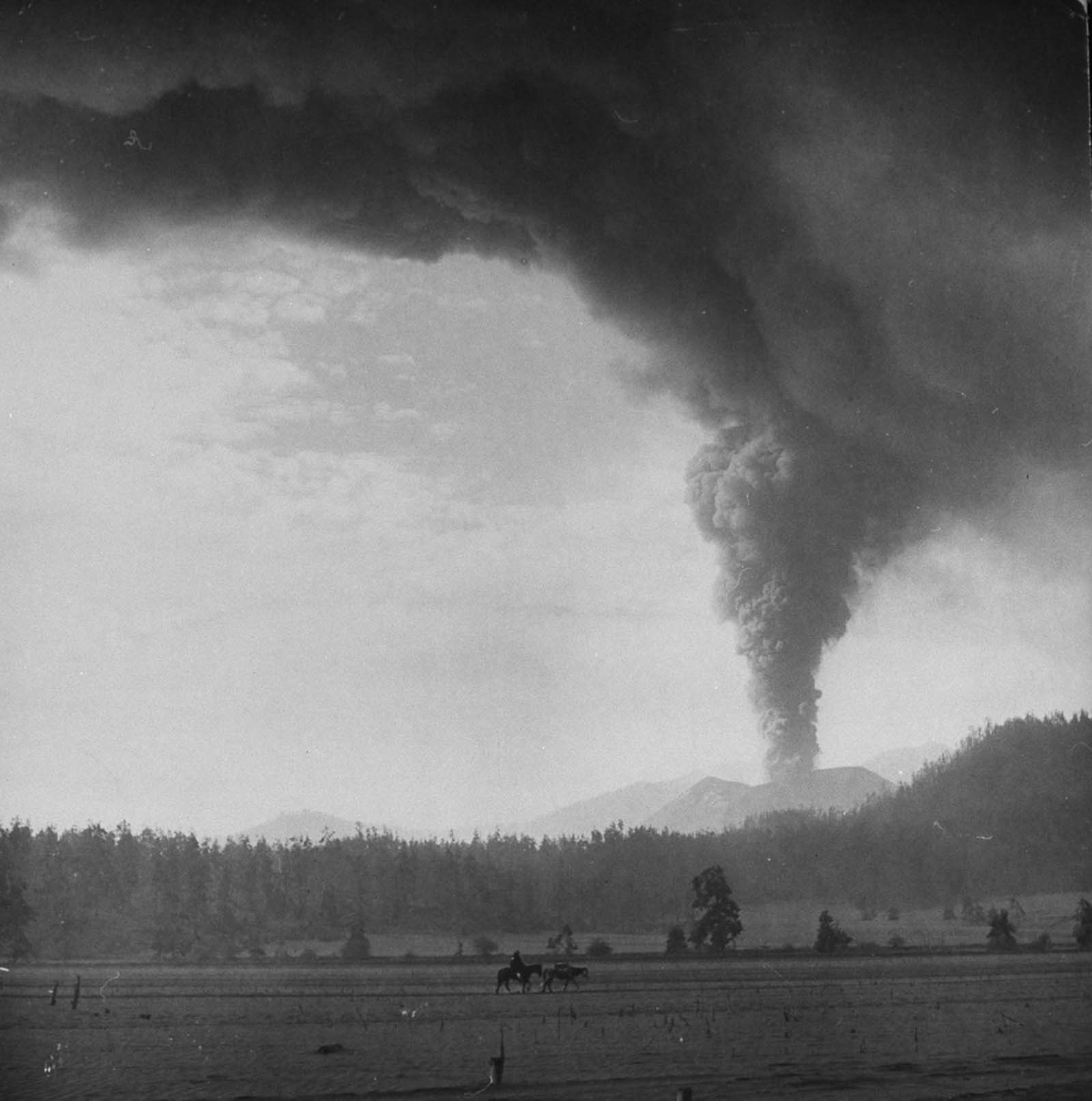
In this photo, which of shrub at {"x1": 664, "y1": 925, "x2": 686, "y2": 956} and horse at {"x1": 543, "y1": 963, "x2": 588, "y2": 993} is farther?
shrub at {"x1": 664, "y1": 925, "x2": 686, "y2": 956}

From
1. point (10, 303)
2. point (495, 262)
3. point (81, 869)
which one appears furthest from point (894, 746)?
point (10, 303)

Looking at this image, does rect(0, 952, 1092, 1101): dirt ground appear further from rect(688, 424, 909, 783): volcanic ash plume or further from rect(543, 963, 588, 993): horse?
rect(688, 424, 909, 783): volcanic ash plume

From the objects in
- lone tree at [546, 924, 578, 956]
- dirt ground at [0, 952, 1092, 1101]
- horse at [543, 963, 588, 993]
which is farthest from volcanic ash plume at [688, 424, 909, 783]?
horse at [543, 963, 588, 993]

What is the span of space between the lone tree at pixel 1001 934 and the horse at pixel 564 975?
474cm

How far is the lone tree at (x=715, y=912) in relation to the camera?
11664 mm

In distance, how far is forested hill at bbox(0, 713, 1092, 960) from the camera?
1063 cm

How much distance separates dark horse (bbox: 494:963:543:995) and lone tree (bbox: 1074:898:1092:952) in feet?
20.9

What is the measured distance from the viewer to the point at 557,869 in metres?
11.4

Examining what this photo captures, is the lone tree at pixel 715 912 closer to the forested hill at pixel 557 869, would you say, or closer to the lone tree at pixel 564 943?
the forested hill at pixel 557 869

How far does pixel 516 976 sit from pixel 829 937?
3510 mm

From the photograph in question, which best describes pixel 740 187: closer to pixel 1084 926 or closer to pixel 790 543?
pixel 790 543

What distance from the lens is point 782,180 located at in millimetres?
12680

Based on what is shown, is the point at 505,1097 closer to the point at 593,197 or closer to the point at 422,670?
the point at 422,670

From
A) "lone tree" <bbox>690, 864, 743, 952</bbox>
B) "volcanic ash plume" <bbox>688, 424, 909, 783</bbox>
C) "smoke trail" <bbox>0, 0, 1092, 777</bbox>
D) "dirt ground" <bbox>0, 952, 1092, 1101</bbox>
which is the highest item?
"smoke trail" <bbox>0, 0, 1092, 777</bbox>
